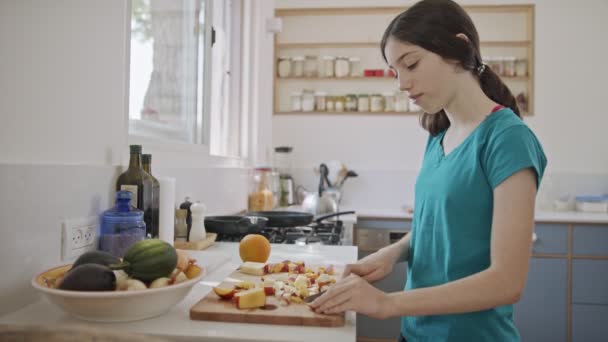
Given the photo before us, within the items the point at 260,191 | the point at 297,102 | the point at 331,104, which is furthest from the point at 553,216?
the point at 297,102

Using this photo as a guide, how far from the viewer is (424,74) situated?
1.05 metres

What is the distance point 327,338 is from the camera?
30.3 inches

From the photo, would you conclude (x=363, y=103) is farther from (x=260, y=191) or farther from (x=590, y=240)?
(x=590, y=240)

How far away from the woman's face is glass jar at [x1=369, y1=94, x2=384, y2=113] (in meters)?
2.64

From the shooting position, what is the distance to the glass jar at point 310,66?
3.75m

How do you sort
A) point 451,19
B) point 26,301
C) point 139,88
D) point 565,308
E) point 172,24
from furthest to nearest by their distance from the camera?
point 565,308 < point 172,24 < point 139,88 < point 451,19 < point 26,301

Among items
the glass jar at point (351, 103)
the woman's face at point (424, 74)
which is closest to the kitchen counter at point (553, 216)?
the glass jar at point (351, 103)

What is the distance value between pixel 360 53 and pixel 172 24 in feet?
6.83

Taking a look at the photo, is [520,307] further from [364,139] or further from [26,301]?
[26,301]

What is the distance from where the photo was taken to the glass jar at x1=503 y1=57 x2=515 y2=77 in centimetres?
355

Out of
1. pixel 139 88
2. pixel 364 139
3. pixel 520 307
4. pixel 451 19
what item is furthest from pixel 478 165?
pixel 364 139

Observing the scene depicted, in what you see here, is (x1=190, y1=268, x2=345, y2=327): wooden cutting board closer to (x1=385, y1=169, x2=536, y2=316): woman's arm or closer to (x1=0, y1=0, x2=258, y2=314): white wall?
(x1=385, y1=169, x2=536, y2=316): woman's arm

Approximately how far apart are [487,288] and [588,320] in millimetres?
2647

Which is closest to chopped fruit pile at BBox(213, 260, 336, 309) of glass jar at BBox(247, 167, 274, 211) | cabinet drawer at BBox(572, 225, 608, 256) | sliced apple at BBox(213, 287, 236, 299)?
sliced apple at BBox(213, 287, 236, 299)
